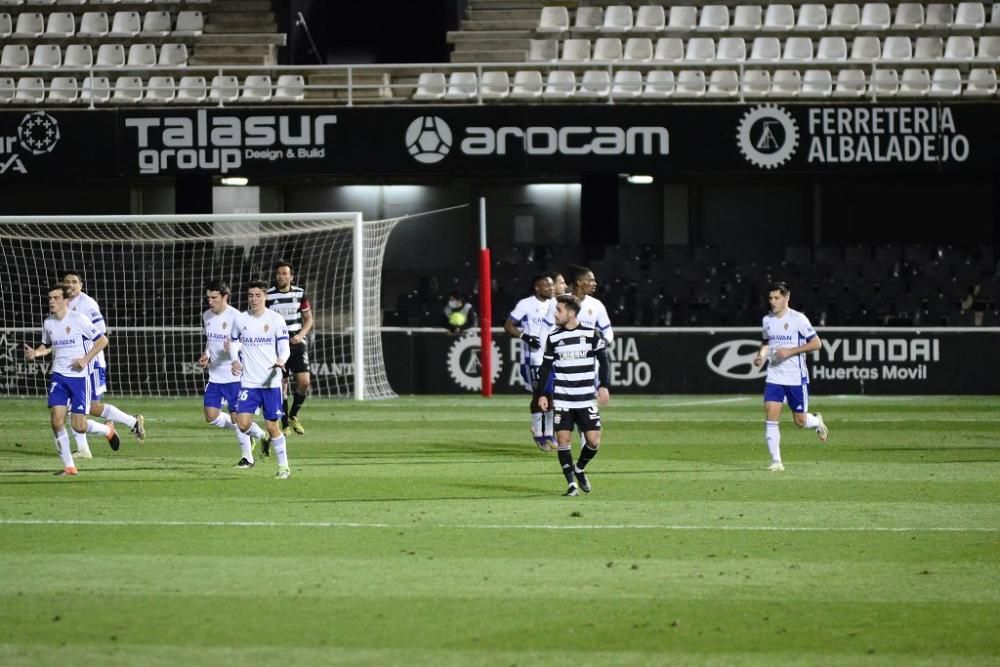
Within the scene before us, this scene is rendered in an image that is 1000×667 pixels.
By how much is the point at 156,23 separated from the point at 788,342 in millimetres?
21370

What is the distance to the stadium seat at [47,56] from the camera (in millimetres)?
30562

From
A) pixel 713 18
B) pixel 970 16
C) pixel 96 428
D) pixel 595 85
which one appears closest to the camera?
pixel 96 428

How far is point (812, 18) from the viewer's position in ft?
101

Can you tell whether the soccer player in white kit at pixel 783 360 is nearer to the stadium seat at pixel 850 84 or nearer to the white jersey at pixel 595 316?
the white jersey at pixel 595 316

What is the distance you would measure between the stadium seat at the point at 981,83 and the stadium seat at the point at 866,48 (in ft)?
6.42

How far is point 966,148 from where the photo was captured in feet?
88.6

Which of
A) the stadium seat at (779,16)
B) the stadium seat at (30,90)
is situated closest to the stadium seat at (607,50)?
the stadium seat at (779,16)

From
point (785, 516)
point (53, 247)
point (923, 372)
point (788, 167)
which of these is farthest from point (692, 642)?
point (53, 247)

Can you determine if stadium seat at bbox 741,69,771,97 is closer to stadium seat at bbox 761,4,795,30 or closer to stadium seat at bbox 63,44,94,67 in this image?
stadium seat at bbox 761,4,795,30

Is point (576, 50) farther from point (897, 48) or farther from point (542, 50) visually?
point (897, 48)

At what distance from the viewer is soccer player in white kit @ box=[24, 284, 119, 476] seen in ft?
45.1

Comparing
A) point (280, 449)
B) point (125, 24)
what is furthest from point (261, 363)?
point (125, 24)

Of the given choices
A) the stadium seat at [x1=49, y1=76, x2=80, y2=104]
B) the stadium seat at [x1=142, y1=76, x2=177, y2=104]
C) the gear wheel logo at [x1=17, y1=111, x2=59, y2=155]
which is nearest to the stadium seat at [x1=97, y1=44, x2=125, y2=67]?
the stadium seat at [x1=49, y1=76, x2=80, y2=104]

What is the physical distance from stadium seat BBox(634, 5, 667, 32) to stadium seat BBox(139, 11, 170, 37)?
10.00 meters
